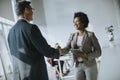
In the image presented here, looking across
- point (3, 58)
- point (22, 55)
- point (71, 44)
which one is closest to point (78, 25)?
point (71, 44)

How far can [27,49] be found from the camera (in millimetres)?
1670

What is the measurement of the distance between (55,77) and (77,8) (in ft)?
7.17

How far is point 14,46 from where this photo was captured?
1.74 meters

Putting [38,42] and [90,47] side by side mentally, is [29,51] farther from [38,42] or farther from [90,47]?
[90,47]

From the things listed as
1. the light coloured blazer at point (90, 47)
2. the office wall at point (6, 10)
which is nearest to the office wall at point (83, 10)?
the office wall at point (6, 10)

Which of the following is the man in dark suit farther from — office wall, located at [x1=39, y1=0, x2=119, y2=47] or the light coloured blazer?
office wall, located at [x1=39, y1=0, x2=119, y2=47]

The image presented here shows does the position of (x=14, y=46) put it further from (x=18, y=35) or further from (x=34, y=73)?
(x=34, y=73)

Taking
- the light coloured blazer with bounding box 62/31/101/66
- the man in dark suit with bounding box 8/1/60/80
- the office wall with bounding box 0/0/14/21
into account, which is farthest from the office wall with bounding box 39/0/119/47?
the man in dark suit with bounding box 8/1/60/80

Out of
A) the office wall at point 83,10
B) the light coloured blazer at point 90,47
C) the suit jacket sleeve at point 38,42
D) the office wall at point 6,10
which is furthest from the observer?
the office wall at point 83,10

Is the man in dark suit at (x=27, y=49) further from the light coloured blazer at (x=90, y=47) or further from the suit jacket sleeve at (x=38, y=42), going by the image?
the light coloured blazer at (x=90, y=47)

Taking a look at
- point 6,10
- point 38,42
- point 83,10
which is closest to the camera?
point 38,42

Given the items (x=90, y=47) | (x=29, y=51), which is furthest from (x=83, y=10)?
(x=29, y=51)

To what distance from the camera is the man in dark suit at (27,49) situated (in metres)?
1.66

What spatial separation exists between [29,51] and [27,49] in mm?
22
